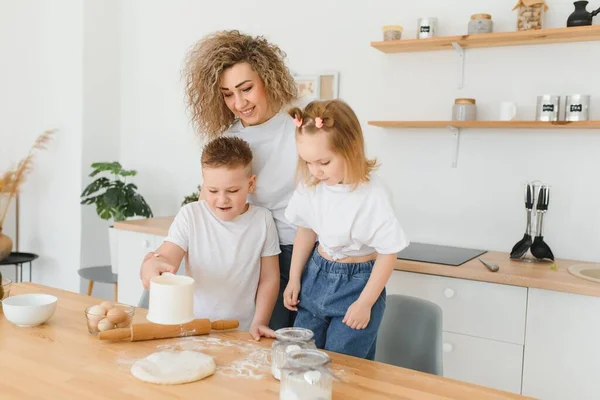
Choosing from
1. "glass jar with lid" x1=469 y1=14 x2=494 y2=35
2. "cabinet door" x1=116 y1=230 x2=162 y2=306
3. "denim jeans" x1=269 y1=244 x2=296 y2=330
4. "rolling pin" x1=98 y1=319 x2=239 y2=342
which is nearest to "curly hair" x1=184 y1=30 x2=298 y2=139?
"denim jeans" x1=269 y1=244 x2=296 y2=330

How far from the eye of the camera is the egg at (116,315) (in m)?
1.35

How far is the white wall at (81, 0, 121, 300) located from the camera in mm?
3621

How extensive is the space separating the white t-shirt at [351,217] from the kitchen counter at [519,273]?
0.77 meters

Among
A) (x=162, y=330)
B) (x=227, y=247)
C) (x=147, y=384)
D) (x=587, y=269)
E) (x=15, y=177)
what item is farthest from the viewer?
(x=15, y=177)

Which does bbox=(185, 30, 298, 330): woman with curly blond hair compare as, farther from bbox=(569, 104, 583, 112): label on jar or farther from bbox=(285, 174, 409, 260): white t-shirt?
bbox=(569, 104, 583, 112): label on jar

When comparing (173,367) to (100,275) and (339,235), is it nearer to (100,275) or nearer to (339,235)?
(339,235)

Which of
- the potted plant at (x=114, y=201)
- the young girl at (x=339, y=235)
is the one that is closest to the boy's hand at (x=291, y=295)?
the young girl at (x=339, y=235)

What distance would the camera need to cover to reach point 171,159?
366 centimetres

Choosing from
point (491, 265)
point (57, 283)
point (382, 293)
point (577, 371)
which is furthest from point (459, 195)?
point (57, 283)

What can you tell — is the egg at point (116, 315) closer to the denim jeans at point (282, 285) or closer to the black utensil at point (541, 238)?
the denim jeans at point (282, 285)

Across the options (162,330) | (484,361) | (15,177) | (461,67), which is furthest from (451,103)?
(15,177)

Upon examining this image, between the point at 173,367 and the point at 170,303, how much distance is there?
13 cm

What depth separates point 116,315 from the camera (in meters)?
1.36

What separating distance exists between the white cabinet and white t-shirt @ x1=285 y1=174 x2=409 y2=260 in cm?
81
